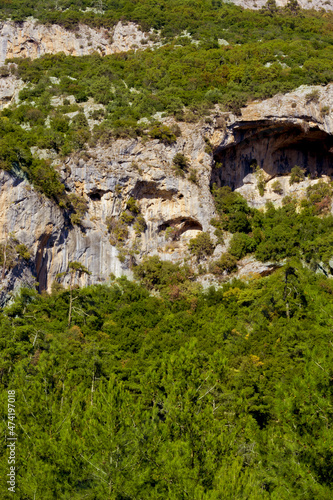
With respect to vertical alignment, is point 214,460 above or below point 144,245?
below

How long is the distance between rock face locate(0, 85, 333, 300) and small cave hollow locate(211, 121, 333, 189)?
9cm

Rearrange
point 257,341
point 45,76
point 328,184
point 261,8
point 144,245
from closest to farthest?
1. point 257,341
2. point 144,245
3. point 328,184
4. point 45,76
5. point 261,8

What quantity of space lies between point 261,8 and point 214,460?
283 ft

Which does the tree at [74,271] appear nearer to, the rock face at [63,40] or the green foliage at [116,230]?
the green foliage at [116,230]

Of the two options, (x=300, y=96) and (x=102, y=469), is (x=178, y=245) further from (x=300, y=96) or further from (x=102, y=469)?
(x=102, y=469)

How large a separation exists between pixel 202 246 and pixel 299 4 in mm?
67085

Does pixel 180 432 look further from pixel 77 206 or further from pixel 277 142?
pixel 277 142

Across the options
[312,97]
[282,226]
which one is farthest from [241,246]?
[312,97]

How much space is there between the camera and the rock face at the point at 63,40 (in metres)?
62.8

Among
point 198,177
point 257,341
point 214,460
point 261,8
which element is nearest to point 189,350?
point 214,460

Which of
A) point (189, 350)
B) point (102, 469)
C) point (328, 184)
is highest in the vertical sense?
point (328, 184)

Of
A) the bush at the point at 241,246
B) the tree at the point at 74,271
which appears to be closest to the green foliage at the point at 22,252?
the tree at the point at 74,271

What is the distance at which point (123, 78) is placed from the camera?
2140 inches

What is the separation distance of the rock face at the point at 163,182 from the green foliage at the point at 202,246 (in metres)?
0.96
